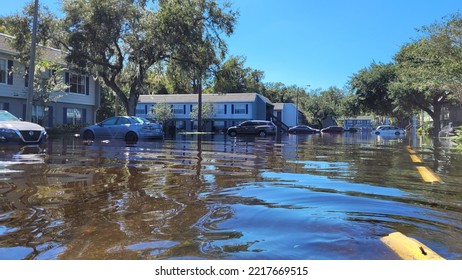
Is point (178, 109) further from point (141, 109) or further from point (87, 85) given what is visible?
point (87, 85)

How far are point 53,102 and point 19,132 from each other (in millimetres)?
17783

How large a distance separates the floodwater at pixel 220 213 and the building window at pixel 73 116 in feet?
88.6

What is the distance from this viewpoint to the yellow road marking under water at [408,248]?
3699 mm

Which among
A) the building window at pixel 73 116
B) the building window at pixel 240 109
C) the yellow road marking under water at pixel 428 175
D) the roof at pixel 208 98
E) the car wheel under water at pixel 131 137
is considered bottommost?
the yellow road marking under water at pixel 428 175

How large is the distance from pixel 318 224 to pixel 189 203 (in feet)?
6.22

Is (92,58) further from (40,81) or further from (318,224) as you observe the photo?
(318,224)

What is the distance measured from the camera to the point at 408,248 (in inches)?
153

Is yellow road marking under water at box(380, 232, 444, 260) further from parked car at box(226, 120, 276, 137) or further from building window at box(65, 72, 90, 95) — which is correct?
parked car at box(226, 120, 276, 137)

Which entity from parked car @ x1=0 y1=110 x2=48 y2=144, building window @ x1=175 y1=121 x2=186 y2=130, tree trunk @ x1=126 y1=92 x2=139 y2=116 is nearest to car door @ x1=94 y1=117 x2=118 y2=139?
parked car @ x1=0 y1=110 x2=48 y2=144

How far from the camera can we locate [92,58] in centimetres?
3030

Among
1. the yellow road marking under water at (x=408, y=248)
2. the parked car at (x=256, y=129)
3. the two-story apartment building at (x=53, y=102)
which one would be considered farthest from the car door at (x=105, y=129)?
the parked car at (x=256, y=129)

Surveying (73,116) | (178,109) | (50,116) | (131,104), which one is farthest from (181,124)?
(50,116)

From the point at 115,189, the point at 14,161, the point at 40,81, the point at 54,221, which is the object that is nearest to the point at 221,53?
the point at 40,81

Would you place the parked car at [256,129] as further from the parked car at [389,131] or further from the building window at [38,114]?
the building window at [38,114]
